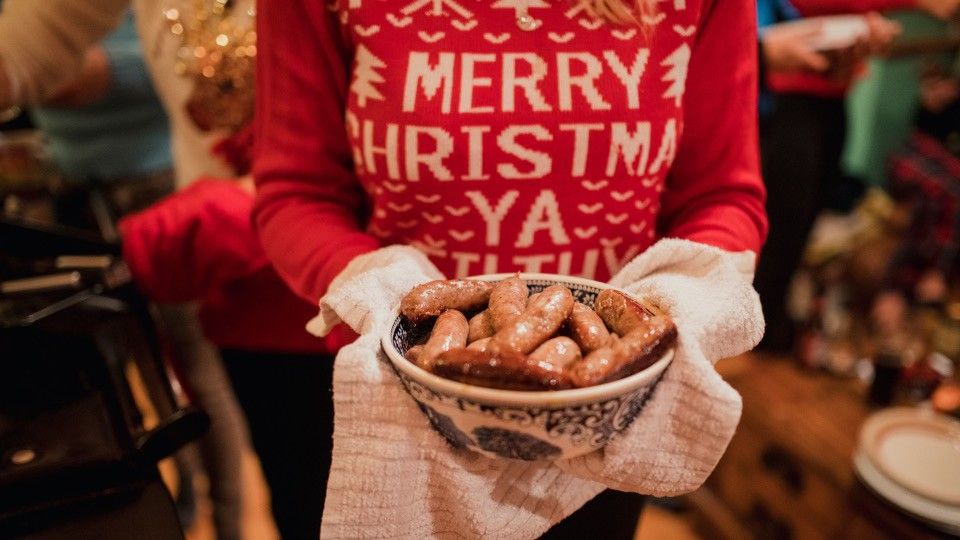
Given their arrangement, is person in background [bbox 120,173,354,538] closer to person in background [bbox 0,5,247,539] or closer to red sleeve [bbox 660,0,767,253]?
person in background [bbox 0,5,247,539]

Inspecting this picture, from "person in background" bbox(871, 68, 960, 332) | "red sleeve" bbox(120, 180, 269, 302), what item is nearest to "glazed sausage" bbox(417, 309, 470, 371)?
"red sleeve" bbox(120, 180, 269, 302)

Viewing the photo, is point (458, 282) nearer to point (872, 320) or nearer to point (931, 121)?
point (872, 320)

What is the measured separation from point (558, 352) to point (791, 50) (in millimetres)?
1339

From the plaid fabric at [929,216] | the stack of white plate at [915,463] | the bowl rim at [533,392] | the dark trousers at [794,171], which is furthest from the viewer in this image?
the plaid fabric at [929,216]

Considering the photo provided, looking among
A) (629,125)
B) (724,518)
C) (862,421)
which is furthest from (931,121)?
(629,125)

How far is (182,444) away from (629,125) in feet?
1.86

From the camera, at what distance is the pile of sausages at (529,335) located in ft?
1.34

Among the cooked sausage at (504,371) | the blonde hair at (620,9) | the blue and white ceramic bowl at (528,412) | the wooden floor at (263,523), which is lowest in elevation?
the wooden floor at (263,523)

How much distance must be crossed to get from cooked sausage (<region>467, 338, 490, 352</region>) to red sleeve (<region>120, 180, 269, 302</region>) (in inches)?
22.8

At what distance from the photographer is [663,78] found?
603mm

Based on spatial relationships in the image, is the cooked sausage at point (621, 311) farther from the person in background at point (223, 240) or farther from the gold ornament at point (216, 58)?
the gold ornament at point (216, 58)

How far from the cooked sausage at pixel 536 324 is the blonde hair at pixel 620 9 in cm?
26

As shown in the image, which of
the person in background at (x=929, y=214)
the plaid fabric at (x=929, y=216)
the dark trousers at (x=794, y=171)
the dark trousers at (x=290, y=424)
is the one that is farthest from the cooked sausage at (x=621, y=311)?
the plaid fabric at (x=929, y=216)

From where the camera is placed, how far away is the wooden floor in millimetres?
1608
